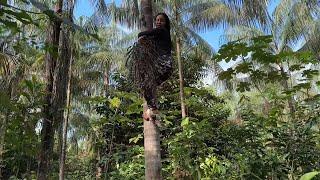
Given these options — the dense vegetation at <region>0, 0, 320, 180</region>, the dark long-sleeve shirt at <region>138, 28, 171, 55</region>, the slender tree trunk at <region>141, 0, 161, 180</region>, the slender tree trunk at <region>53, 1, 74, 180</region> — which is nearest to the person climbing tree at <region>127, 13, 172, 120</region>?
the dark long-sleeve shirt at <region>138, 28, 171, 55</region>

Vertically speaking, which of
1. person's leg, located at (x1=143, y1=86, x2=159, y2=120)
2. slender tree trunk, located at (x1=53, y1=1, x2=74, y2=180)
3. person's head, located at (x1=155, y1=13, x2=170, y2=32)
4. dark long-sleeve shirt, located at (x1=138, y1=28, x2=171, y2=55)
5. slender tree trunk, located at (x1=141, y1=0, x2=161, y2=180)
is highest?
slender tree trunk, located at (x1=53, y1=1, x2=74, y2=180)

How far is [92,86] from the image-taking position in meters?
19.1

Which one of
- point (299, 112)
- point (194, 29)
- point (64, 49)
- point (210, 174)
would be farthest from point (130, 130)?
point (210, 174)

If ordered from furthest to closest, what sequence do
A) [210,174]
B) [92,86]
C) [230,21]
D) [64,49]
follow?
[92,86] → [230,21] → [64,49] → [210,174]

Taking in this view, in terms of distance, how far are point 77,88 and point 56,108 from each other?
10.4m

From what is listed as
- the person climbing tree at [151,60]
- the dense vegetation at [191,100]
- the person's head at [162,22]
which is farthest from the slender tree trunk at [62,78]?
the person climbing tree at [151,60]

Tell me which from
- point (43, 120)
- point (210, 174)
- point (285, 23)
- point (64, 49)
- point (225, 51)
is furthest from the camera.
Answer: point (285, 23)

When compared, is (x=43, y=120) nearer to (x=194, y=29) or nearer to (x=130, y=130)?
(x=130, y=130)

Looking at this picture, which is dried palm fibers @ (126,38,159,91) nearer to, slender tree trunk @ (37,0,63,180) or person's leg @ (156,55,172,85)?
person's leg @ (156,55,172,85)

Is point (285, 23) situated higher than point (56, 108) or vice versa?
point (285, 23)

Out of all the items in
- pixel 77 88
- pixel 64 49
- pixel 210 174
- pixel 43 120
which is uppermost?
pixel 77 88

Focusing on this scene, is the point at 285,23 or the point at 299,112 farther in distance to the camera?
the point at 285,23

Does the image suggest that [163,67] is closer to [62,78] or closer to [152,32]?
[152,32]

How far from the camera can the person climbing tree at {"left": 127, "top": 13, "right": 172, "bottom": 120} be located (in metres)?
4.11
